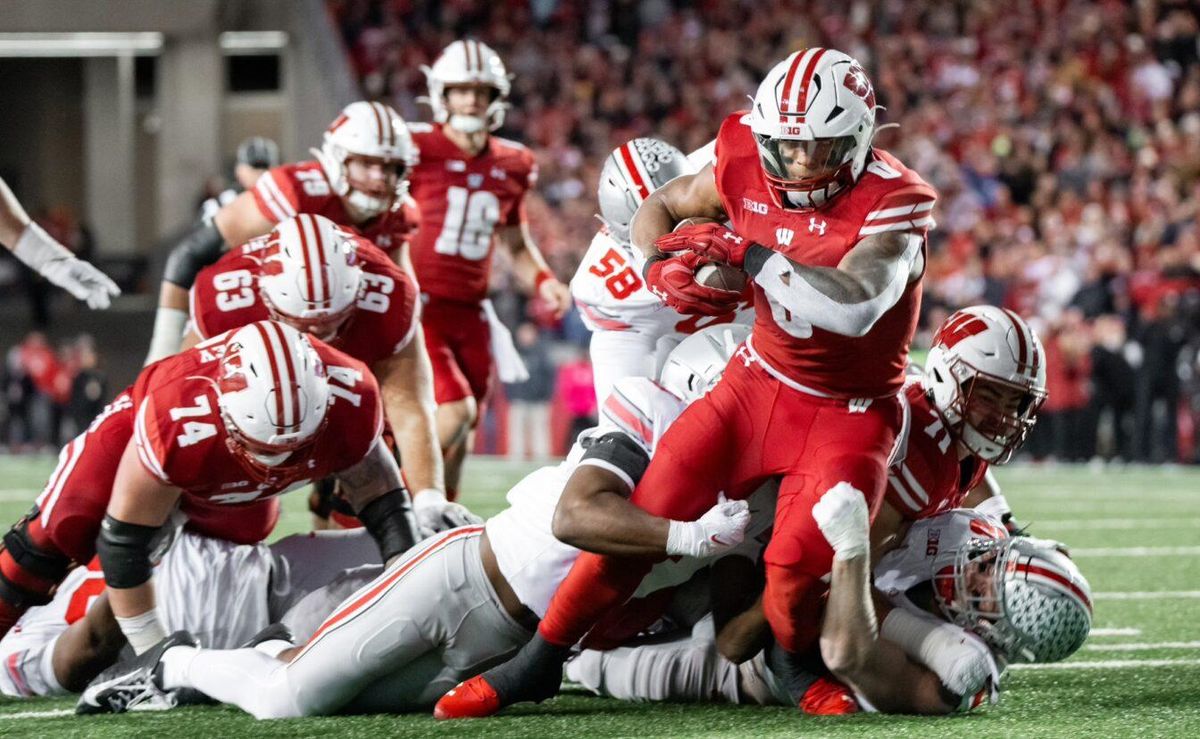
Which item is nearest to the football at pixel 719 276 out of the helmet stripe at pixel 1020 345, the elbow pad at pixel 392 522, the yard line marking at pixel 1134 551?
the helmet stripe at pixel 1020 345

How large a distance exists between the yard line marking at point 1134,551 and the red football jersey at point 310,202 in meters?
3.28

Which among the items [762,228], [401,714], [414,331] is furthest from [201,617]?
[762,228]

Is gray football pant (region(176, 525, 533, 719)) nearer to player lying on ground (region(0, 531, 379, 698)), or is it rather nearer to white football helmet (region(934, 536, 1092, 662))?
player lying on ground (region(0, 531, 379, 698))

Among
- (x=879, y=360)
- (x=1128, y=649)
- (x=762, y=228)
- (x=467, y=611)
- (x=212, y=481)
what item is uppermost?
(x=762, y=228)

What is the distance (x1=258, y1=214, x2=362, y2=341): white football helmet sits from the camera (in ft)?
16.3

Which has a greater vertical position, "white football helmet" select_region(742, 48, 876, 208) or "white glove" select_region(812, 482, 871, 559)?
"white football helmet" select_region(742, 48, 876, 208)

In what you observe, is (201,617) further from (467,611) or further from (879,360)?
(879,360)

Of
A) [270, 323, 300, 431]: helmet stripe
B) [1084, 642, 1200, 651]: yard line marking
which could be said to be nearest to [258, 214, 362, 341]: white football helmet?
[270, 323, 300, 431]: helmet stripe

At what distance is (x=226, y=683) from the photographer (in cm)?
414

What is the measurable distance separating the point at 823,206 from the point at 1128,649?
5.96 feet

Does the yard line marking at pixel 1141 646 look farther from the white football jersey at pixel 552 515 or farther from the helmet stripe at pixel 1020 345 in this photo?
the white football jersey at pixel 552 515

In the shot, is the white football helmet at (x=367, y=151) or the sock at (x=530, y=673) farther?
the white football helmet at (x=367, y=151)

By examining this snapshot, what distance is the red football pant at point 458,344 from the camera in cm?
A: 711

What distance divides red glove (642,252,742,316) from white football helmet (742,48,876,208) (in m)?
0.32
